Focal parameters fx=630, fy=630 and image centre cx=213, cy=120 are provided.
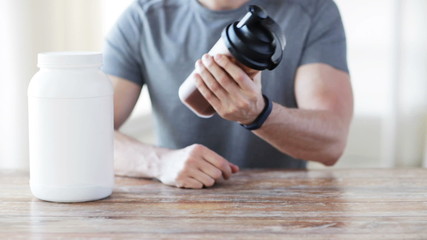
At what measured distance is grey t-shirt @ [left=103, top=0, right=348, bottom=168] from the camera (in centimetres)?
184

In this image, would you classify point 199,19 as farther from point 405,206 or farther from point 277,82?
point 405,206

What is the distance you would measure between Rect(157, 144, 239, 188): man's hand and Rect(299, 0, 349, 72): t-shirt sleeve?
21.7 inches

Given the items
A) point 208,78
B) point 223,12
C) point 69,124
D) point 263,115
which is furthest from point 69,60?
point 223,12

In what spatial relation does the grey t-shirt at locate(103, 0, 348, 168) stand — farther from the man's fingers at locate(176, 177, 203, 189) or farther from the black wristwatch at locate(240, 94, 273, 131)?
the man's fingers at locate(176, 177, 203, 189)

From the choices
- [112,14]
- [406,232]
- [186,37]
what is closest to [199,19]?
[186,37]

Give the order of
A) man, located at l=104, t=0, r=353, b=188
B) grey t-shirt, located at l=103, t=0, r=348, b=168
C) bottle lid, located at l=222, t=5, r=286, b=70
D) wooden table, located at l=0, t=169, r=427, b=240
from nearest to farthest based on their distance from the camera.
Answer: wooden table, located at l=0, t=169, r=427, b=240, bottle lid, located at l=222, t=5, r=286, b=70, man, located at l=104, t=0, r=353, b=188, grey t-shirt, located at l=103, t=0, r=348, b=168

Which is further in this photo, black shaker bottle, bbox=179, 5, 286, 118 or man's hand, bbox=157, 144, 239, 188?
man's hand, bbox=157, 144, 239, 188

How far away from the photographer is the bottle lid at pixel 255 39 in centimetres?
109

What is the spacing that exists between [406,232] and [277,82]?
93cm

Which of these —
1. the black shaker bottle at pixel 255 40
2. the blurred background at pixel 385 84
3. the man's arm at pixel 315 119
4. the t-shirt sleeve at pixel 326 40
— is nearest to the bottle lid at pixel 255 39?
the black shaker bottle at pixel 255 40

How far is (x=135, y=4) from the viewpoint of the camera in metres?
1.93

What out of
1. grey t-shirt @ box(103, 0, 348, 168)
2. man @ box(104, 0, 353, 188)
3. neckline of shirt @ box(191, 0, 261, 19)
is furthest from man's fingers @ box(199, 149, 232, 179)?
neckline of shirt @ box(191, 0, 261, 19)

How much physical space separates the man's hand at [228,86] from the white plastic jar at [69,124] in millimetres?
190

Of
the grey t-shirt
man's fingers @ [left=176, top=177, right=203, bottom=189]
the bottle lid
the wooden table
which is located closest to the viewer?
the wooden table
